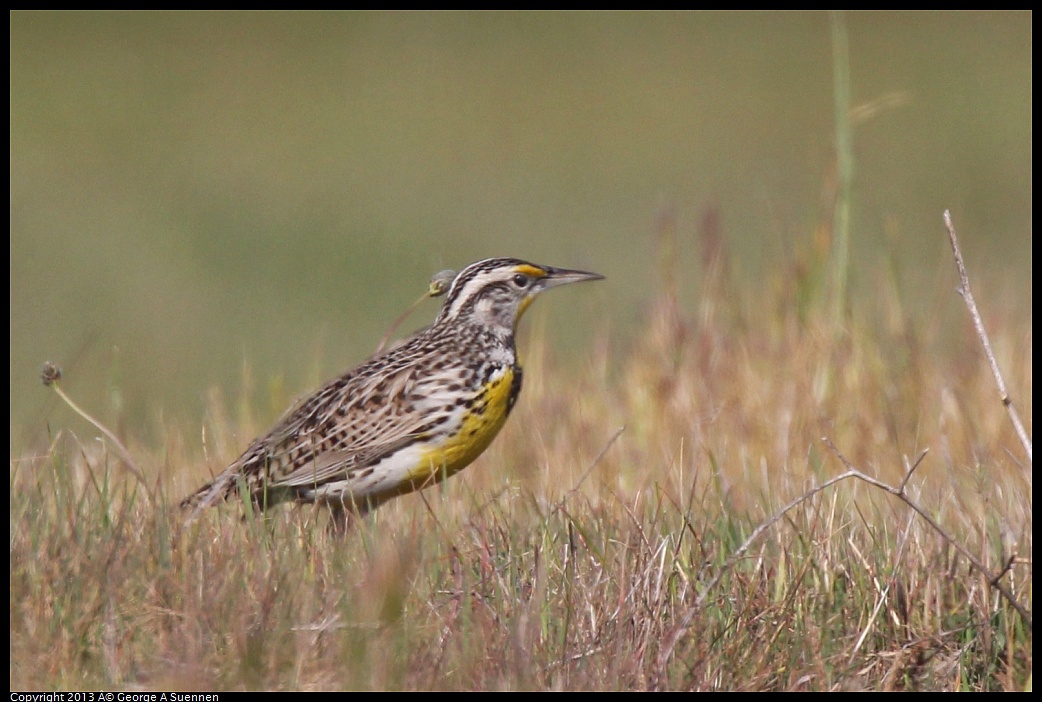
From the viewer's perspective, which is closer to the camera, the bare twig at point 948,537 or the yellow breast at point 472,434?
the bare twig at point 948,537

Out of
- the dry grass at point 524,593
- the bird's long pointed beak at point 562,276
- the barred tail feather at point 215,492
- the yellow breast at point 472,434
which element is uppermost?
the bird's long pointed beak at point 562,276

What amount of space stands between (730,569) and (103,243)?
544 inches

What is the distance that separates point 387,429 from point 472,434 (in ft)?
0.92

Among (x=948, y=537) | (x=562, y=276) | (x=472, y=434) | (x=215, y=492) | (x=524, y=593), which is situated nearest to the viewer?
(x=948, y=537)

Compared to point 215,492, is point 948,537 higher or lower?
lower

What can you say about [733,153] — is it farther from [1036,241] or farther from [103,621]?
[103,621]

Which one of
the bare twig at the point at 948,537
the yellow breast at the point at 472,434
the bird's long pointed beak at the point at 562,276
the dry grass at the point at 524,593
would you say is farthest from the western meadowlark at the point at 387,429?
the bare twig at the point at 948,537

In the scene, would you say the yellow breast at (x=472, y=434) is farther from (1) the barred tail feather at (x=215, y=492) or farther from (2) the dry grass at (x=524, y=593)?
(1) the barred tail feather at (x=215, y=492)

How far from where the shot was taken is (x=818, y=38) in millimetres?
29984

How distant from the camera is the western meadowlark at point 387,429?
18.0 feet

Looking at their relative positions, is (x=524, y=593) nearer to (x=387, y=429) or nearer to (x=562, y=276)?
(x=387, y=429)

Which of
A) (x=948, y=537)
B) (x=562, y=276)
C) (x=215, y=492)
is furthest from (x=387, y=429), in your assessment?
(x=948, y=537)

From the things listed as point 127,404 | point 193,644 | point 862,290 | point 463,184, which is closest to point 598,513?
point 193,644

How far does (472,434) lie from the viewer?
18.2 ft
